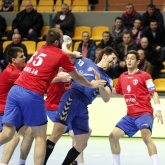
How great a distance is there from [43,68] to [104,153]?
11.4ft

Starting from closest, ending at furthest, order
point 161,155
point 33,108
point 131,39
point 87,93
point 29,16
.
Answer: point 33,108 < point 87,93 < point 161,155 < point 131,39 < point 29,16

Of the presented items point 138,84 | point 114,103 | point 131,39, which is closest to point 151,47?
point 131,39

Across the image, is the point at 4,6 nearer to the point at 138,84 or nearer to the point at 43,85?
the point at 138,84

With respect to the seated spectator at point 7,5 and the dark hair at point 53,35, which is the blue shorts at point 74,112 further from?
the seated spectator at point 7,5

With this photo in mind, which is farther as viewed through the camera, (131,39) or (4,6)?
(4,6)

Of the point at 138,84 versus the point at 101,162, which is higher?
the point at 138,84

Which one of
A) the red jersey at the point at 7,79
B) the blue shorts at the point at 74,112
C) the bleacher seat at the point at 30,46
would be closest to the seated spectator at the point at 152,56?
the bleacher seat at the point at 30,46

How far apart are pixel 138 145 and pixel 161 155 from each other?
132 centimetres

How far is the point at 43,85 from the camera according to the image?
7.10 m

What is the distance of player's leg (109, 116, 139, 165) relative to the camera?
27.7 ft

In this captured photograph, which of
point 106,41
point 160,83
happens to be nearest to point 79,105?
point 160,83

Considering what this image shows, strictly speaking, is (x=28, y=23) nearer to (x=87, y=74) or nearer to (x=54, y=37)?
(x=87, y=74)

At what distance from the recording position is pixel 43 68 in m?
7.08

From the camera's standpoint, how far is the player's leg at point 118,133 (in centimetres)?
844
